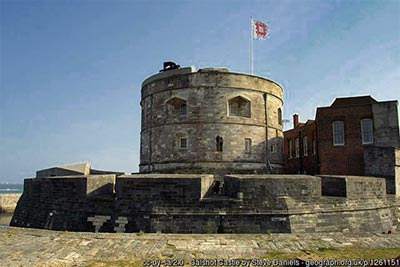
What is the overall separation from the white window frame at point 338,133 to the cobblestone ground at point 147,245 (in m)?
11.9

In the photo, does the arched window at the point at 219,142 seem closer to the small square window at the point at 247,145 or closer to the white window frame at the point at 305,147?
the small square window at the point at 247,145

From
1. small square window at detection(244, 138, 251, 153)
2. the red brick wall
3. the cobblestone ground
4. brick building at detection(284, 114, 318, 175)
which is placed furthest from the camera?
brick building at detection(284, 114, 318, 175)

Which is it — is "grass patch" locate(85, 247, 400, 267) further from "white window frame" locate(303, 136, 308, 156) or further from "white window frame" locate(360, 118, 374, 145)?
"white window frame" locate(303, 136, 308, 156)

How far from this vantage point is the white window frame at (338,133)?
1900 centimetres

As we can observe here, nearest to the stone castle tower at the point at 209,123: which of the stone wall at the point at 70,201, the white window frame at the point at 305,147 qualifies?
the white window frame at the point at 305,147

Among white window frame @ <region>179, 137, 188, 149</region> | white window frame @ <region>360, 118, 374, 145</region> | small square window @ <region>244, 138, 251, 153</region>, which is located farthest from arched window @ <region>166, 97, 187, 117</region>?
white window frame @ <region>360, 118, 374, 145</region>

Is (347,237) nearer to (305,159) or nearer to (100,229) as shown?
(100,229)

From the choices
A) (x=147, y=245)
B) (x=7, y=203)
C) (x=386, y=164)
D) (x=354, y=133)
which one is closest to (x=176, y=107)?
(x=354, y=133)

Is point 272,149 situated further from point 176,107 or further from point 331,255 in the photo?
point 331,255

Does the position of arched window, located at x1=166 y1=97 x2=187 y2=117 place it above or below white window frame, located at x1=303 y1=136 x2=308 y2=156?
above

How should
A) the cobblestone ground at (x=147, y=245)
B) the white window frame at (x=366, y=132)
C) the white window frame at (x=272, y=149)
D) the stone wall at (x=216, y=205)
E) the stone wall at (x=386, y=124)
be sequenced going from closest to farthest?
the cobblestone ground at (x=147, y=245)
the stone wall at (x=216, y=205)
the stone wall at (x=386, y=124)
the white window frame at (x=366, y=132)
the white window frame at (x=272, y=149)

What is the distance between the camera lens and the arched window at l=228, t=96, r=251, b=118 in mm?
19156

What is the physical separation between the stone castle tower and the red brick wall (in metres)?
3.13

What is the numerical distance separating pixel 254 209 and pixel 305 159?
14238 millimetres
